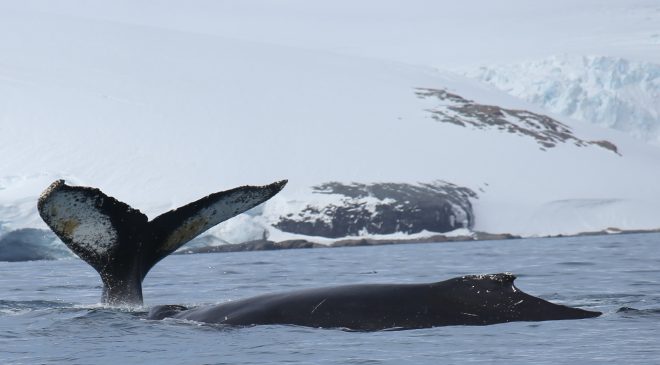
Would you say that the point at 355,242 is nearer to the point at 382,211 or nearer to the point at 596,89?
the point at 382,211

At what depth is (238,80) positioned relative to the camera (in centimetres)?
6531

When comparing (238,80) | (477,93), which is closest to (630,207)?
(477,93)

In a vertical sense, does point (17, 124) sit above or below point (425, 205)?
above

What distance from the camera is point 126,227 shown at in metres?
8.19

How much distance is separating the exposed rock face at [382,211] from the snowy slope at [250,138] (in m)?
0.82

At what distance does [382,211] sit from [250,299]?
42488mm

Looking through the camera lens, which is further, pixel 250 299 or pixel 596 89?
pixel 596 89

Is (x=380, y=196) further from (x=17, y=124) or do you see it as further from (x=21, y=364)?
(x=21, y=364)

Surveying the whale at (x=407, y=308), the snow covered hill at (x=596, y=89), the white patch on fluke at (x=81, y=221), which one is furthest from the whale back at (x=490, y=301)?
the snow covered hill at (x=596, y=89)

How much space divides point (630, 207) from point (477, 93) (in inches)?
699

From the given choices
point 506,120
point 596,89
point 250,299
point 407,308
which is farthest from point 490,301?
point 596,89

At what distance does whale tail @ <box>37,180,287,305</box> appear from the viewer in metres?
7.82

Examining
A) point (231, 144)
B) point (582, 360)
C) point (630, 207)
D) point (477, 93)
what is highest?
point (477, 93)

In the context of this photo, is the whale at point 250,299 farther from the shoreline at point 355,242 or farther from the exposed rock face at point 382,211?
the exposed rock face at point 382,211
